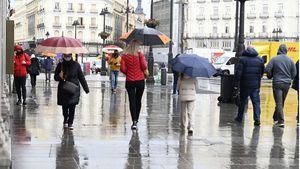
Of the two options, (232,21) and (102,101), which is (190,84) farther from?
(232,21)

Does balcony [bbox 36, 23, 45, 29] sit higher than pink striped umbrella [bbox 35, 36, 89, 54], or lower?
higher

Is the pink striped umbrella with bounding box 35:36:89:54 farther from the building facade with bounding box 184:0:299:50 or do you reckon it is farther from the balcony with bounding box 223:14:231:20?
the balcony with bounding box 223:14:231:20

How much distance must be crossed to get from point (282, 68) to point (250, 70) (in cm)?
68

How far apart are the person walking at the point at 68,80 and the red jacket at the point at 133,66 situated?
844mm

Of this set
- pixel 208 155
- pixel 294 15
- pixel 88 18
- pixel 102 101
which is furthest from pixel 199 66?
pixel 88 18

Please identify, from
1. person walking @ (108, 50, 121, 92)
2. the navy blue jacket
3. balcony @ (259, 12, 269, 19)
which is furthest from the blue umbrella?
balcony @ (259, 12, 269, 19)

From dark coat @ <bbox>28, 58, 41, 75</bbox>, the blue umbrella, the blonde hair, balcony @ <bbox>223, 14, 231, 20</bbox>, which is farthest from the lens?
balcony @ <bbox>223, 14, 231, 20</bbox>

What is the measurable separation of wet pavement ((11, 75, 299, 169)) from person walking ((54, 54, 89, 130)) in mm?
339

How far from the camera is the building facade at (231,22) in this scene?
106m

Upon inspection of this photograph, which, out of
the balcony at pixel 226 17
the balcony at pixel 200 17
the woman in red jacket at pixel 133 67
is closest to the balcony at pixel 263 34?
the balcony at pixel 226 17

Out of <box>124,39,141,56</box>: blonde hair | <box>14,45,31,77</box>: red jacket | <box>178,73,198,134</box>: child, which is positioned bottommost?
<box>178,73,198,134</box>: child

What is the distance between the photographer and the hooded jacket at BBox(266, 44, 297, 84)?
13.3 meters

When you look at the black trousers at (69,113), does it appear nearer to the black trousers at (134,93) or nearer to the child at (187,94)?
the black trousers at (134,93)

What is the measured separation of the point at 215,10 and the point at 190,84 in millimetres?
104965
